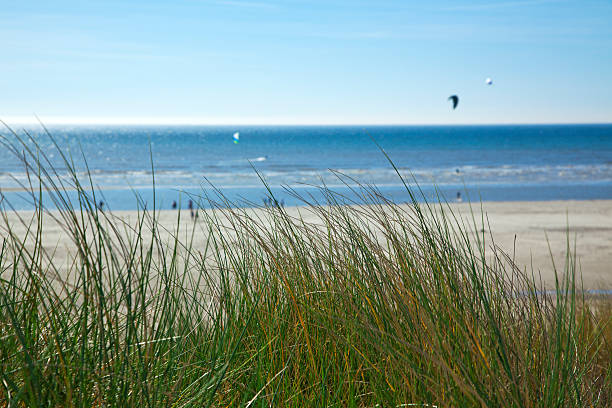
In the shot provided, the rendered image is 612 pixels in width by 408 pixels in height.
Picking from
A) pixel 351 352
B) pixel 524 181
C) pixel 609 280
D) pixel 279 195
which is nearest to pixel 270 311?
pixel 351 352

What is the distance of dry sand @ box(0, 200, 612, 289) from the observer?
8.78 metres

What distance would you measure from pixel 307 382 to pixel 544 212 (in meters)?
16.2

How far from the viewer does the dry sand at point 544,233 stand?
8.78 meters

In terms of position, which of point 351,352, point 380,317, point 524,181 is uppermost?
point 380,317

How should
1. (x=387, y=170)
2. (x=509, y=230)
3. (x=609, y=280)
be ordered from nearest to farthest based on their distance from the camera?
(x=609, y=280)
(x=509, y=230)
(x=387, y=170)

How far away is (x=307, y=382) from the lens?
201cm

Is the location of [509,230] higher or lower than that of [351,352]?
lower

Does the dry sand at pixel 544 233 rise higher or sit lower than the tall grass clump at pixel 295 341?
lower

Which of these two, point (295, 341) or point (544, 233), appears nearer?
point (295, 341)

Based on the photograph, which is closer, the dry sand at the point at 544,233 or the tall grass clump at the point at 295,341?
the tall grass clump at the point at 295,341

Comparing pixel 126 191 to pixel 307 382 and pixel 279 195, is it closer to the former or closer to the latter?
pixel 279 195

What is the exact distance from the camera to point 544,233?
11.3 metres

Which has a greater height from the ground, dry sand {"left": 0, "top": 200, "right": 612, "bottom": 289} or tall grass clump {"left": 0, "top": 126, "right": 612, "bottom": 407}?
tall grass clump {"left": 0, "top": 126, "right": 612, "bottom": 407}

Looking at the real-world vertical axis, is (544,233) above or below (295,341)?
below
